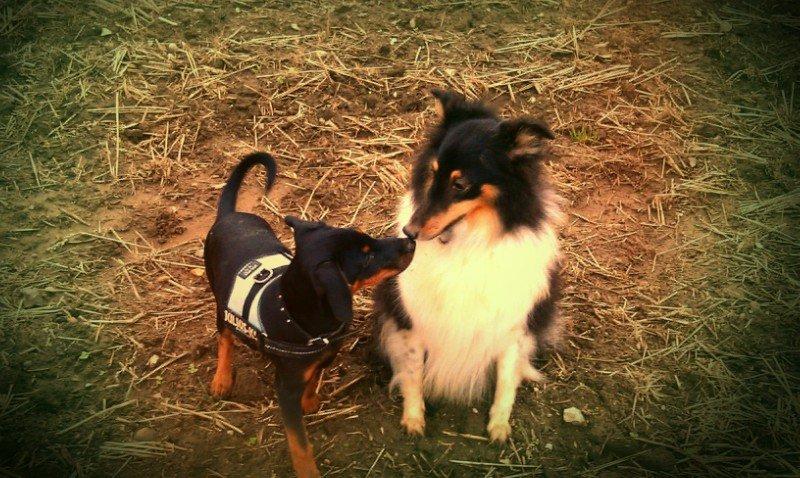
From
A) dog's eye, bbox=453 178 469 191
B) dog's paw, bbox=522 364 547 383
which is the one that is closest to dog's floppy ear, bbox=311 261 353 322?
dog's eye, bbox=453 178 469 191

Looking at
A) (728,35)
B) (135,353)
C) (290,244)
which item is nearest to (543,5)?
(728,35)

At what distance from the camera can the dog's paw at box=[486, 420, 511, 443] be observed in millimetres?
3217

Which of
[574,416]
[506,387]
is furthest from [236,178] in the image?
[574,416]

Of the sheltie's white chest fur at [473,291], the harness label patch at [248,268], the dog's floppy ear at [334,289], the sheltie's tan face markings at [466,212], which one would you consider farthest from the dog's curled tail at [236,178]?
the sheltie's tan face markings at [466,212]

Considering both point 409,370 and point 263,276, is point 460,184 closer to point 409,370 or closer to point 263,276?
point 263,276

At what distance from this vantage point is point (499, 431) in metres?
3.22

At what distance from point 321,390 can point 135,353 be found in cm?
114

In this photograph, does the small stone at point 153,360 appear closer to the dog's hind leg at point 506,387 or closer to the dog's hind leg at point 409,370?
the dog's hind leg at point 409,370

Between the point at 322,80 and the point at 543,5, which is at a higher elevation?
the point at 543,5

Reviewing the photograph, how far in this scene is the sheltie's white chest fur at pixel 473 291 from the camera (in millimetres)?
2754

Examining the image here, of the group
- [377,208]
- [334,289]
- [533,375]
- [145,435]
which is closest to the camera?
[334,289]

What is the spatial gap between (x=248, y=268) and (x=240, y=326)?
Answer: 0.95 ft

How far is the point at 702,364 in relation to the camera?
3.53m

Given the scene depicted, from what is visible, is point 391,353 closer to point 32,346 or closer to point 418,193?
point 418,193
